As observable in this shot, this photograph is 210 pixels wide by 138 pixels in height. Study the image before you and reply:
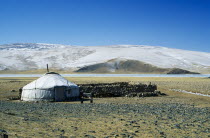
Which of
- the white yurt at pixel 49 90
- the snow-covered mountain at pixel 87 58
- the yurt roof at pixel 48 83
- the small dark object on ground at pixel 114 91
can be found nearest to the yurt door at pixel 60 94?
the white yurt at pixel 49 90

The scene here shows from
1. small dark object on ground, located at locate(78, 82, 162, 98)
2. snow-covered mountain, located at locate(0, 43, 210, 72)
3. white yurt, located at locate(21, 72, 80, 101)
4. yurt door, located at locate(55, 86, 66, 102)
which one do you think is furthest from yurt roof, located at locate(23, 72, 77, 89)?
snow-covered mountain, located at locate(0, 43, 210, 72)

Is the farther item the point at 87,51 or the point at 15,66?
the point at 87,51

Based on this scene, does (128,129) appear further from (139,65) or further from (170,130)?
(139,65)

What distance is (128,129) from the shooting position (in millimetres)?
10586

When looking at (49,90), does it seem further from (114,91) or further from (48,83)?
(114,91)

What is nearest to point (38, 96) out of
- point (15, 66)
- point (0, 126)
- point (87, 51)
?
point (0, 126)

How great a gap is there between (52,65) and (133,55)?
39.9 m

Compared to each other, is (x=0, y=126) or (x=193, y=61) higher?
(x=193, y=61)

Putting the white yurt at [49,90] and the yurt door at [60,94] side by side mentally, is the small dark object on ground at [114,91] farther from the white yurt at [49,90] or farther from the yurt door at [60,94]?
the yurt door at [60,94]

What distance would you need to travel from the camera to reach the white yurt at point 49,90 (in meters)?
23.8

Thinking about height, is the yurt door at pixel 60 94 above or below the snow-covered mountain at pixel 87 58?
below

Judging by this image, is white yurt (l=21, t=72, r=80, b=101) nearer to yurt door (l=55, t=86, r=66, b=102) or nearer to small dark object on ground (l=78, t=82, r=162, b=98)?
yurt door (l=55, t=86, r=66, b=102)

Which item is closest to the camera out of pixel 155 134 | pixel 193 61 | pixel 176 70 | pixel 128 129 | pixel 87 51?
pixel 155 134

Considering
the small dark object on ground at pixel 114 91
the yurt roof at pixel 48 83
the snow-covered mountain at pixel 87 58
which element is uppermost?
the snow-covered mountain at pixel 87 58
